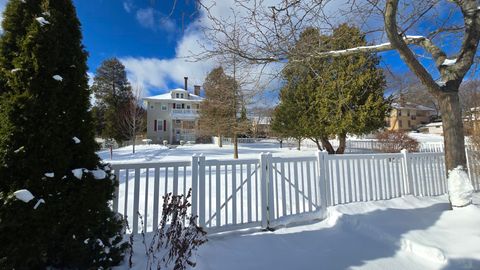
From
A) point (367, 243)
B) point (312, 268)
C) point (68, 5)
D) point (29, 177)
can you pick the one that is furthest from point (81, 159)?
point (367, 243)

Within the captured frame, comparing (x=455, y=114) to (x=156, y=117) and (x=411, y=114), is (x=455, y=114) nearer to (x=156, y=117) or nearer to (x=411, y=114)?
(x=156, y=117)

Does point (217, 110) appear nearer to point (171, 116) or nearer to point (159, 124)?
point (171, 116)

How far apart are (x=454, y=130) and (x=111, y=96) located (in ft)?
128

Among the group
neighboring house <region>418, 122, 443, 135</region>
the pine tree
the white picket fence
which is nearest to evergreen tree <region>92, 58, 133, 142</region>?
the white picket fence

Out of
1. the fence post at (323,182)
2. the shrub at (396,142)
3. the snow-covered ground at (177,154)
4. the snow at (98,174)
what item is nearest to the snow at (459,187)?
the fence post at (323,182)

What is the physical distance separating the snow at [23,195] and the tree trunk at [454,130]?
612cm

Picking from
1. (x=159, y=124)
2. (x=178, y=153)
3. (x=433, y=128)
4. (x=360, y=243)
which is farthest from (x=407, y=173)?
Result: (x=433, y=128)

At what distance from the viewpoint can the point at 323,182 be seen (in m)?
4.71

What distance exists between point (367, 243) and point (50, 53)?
4.41 metres

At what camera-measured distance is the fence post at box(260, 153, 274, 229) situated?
411 centimetres

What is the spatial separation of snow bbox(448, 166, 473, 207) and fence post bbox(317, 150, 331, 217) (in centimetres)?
217

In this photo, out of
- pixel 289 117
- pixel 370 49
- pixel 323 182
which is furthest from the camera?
pixel 289 117

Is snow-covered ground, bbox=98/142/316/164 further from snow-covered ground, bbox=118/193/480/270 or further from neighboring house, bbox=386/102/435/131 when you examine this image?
neighboring house, bbox=386/102/435/131

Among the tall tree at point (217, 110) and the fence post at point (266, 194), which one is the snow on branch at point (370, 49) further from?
the tall tree at point (217, 110)
